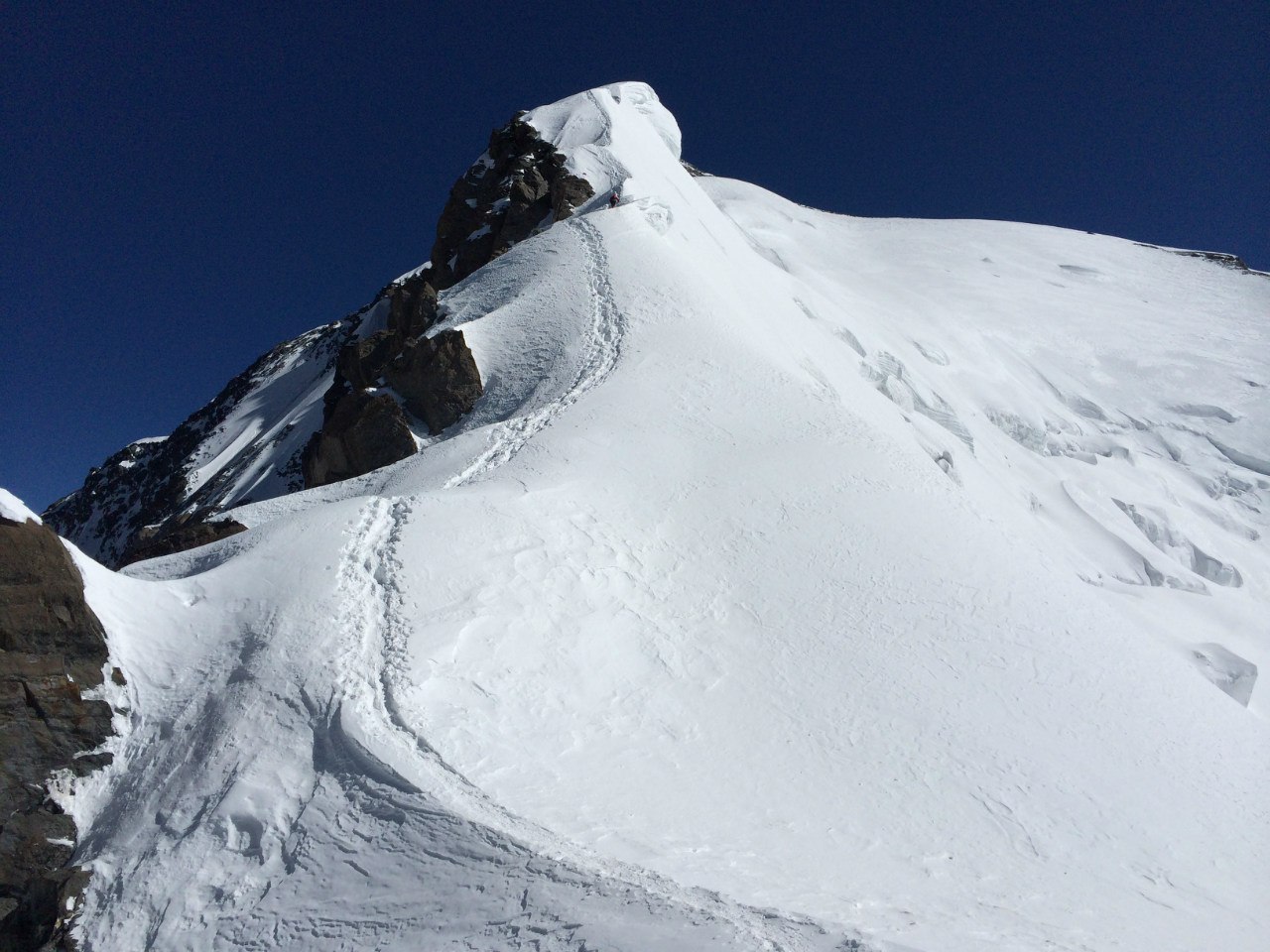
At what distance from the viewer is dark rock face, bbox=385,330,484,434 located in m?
19.3

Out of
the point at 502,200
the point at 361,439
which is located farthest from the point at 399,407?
the point at 502,200

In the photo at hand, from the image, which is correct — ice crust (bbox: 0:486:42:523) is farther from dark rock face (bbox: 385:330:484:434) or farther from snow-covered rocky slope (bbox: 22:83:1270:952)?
dark rock face (bbox: 385:330:484:434)

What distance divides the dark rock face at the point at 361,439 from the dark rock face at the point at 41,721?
1068 centimetres

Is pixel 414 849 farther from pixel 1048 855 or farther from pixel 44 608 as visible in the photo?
pixel 1048 855

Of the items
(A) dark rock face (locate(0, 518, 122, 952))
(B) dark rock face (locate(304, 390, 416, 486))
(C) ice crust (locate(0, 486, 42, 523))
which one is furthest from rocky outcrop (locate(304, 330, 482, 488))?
(A) dark rock face (locate(0, 518, 122, 952))

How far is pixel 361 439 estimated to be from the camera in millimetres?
19953

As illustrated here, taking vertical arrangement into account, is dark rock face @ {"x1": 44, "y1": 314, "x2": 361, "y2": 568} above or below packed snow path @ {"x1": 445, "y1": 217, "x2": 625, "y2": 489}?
below

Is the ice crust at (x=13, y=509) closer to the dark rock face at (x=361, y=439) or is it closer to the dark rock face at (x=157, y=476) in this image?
the dark rock face at (x=361, y=439)

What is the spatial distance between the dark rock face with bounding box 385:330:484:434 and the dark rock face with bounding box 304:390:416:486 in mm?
555

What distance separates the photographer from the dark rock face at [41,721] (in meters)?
7.00

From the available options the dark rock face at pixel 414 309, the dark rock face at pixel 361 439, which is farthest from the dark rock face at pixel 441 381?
the dark rock face at pixel 414 309

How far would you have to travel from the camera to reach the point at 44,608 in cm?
822

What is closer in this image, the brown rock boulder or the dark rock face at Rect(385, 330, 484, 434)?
the dark rock face at Rect(385, 330, 484, 434)

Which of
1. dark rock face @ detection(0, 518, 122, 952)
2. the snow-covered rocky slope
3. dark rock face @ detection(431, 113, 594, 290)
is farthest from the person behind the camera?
dark rock face @ detection(431, 113, 594, 290)
